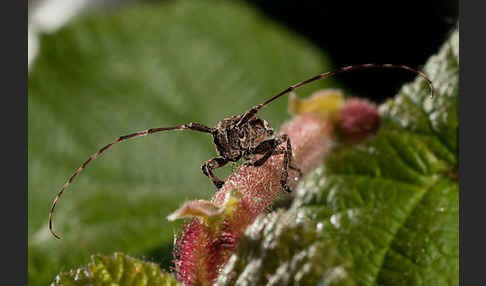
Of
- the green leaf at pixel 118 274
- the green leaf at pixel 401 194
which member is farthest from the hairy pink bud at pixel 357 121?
the green leaf at pixel 118 274

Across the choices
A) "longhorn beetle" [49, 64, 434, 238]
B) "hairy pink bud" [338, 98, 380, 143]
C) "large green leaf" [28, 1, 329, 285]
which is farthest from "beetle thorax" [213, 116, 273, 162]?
"large green leaf" [28, 1, 329, 285]

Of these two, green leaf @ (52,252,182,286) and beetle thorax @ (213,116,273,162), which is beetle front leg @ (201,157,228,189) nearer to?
beetle thorax @ (213,116,273,162)

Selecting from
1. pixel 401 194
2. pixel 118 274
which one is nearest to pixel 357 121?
pixel 401 194

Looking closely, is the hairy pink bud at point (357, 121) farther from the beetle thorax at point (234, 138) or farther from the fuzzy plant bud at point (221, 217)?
the beetle thorax at point (234, 138)

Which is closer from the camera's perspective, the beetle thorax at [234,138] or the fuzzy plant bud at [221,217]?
the fuzzy plant bud at [221,217]

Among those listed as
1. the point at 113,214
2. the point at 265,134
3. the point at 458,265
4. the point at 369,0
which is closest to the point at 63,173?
the point at 113,214

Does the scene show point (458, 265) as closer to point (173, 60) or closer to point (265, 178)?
point (265, 178)

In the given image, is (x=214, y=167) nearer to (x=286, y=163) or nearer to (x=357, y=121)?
(x=286, y=163)
